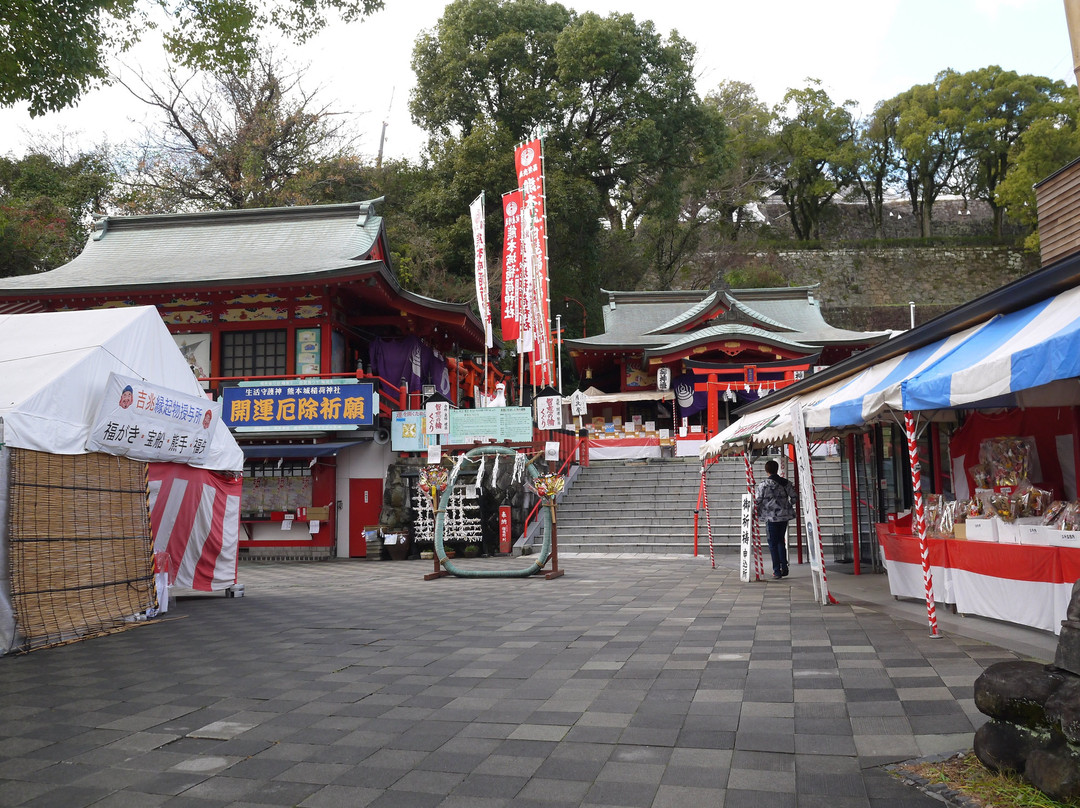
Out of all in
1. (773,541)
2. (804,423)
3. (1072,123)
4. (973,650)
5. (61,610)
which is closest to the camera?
(973,650)

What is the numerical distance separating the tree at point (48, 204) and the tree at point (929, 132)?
3765 cm

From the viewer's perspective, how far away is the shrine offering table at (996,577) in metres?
5.76

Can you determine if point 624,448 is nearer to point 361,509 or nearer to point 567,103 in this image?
point 361,509

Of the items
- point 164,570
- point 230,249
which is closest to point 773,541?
point 164,570

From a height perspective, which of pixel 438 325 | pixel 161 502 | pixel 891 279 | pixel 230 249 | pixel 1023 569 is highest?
pixel 891 279

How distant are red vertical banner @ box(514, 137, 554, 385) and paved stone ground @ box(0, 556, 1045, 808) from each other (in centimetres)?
1050

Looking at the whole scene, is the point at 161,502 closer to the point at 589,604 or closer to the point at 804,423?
the point at 589,604

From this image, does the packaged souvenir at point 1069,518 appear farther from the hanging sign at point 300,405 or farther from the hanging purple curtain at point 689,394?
the hanging purple curtain at point 689,394

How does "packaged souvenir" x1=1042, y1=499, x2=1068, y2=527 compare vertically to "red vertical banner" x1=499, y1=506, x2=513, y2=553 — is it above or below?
above

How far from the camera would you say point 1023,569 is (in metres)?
6.12

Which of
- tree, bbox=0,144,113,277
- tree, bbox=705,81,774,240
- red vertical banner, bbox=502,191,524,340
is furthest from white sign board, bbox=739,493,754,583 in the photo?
tree, bbox=705,81,774,240

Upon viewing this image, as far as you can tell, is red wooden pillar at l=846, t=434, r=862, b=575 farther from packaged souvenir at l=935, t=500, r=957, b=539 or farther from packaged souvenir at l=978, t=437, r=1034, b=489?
packaged souvenir at l=978, t=437, r=1034, b=489

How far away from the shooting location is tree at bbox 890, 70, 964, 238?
39281 mm

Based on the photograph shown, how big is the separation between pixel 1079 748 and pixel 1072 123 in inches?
1641
